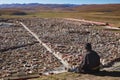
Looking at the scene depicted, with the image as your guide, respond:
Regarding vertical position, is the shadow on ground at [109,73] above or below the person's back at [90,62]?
below

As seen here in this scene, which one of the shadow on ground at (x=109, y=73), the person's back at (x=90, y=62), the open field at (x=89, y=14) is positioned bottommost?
the open field at (x=89, y=14)

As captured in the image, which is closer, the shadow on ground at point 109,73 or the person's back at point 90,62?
the shadow on ground at point 109,73

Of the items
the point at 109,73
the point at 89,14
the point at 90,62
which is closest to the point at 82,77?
the point at 90,62

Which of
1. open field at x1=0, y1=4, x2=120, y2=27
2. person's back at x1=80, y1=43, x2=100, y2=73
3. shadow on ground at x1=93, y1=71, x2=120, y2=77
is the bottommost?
open field at x1=0, y1=4, x2=120, y2=27

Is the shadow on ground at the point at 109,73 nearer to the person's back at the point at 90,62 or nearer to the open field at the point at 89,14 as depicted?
the person's back at the point at 90,62

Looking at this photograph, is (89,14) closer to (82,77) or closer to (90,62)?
(90,62)

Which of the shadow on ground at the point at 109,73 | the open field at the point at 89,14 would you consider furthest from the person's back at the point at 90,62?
the open field at the point at 89,14

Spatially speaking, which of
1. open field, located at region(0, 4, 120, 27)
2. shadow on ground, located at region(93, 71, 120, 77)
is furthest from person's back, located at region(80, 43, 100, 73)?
open field, located at region(0, 4, 120, 27)

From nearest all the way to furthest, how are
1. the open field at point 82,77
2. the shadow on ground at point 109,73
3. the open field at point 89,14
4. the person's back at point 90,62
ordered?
the open field at point 82,77, the shadow on ground at point 109,73, the person's back at point 90,62, the open field at point 89,14

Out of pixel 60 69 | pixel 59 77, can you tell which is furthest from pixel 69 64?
pixel 59 77

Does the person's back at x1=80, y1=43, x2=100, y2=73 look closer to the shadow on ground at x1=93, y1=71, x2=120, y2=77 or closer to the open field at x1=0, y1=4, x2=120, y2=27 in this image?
the shadow on ground at x1=93, y1=71, x2=120, y2=77

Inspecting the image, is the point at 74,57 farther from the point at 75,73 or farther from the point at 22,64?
the point at 75,73
